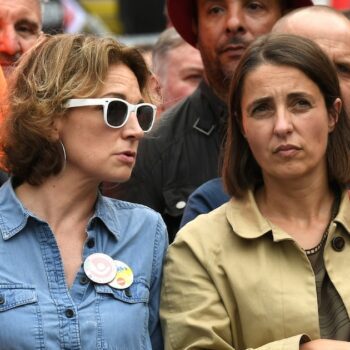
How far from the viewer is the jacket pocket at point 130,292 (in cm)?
499

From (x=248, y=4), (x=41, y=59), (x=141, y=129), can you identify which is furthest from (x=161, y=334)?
(x=248, y=4)

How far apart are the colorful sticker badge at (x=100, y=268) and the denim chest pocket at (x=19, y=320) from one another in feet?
0.85

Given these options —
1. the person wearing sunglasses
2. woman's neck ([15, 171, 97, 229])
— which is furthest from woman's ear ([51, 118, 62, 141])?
woman's neck ([15, 171, 97, 229])

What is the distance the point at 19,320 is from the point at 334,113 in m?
1.50

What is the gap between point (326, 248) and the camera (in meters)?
5.04

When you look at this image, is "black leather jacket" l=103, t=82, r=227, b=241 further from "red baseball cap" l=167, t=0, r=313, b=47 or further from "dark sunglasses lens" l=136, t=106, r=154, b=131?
"dark sunglasses lens" l=136, t=106, r=154, b=131

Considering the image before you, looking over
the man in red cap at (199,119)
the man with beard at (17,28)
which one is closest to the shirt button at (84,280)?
the man in red cap at (199,119)

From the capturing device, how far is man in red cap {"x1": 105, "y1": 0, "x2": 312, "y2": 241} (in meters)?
6.33

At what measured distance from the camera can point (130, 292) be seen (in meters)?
5.03

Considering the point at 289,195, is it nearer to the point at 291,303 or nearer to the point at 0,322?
the point at 291,303

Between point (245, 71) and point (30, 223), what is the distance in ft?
3.41

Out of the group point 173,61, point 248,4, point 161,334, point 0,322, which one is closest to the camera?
point 0,322

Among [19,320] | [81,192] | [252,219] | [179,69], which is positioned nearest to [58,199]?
[81,192]

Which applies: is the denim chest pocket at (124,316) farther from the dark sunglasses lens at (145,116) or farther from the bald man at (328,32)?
the bald man at (328,32)
